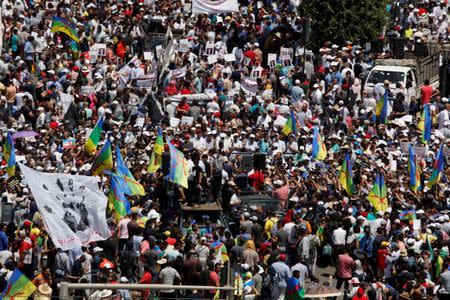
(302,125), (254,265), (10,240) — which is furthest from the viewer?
(302,125)

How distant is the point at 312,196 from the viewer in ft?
127

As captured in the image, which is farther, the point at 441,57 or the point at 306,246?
the point at 441,57

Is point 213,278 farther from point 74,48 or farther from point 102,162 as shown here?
point 74,48

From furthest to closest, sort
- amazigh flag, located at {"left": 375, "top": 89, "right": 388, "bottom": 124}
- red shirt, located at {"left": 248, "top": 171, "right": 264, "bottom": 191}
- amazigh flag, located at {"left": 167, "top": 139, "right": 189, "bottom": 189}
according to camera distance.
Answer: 1. amazigh flag, located at {"left": 375, "top": 89, "right": 388, "bottom": 124}
2. red shirt, located at {"left": 248, "top": 171, "right": 264, "bottom": 191}
3. amazigh flag, located at {"left": 167, "top": 139, "right": 189, "bottom": 189}

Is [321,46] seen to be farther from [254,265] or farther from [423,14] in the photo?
[254,265]

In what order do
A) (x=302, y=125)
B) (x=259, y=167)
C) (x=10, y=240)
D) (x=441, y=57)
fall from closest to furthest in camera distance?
(x=10, y=240), (x=259, y=167), (x=302, y=125), (x=441, y=57)

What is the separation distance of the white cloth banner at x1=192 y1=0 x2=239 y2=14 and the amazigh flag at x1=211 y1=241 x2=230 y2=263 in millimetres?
17762

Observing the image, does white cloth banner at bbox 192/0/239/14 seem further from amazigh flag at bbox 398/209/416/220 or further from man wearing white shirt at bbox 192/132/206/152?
amazigh flag at bbox 398/209/416/220

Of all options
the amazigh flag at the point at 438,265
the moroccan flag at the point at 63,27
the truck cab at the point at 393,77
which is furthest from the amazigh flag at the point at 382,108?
the amazigh flag at the point at 438,265

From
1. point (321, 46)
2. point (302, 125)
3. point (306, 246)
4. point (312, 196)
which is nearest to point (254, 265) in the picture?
point (306, 246)

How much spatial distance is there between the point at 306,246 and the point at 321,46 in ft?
57.1

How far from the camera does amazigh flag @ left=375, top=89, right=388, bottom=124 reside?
45.4 m

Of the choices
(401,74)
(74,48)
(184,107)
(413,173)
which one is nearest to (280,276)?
(413,173)

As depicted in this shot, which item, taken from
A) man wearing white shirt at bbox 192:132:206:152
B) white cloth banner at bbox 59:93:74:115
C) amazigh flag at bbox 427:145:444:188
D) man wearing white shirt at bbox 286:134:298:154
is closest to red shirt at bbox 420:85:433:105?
man wearing white shirt at bbox 286:134:298:154
